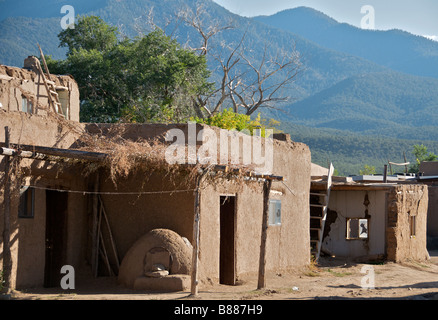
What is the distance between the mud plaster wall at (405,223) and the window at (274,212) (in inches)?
203

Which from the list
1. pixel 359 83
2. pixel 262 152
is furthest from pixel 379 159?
pixel 262 152

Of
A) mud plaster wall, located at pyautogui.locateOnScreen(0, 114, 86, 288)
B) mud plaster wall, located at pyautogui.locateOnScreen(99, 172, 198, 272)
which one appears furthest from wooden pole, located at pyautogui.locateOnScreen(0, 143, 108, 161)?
mud plaster wall, located at pyautogui.locateOnScreen(99, 172, 198, 272)

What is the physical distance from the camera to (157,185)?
45.9ft

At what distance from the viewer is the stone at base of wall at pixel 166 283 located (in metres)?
12.7

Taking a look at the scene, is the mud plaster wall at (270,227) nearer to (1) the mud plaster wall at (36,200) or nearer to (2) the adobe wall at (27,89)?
(1) the mud plaster wall at (36,200)

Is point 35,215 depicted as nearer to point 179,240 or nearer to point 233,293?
point 179,240

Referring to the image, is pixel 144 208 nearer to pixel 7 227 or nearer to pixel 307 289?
pixel 7 227

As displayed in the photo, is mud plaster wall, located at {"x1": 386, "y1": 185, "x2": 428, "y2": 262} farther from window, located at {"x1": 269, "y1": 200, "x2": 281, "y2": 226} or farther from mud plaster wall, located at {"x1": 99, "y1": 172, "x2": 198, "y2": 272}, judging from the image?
mud plaster wall, located at {"x1": 99, "y1": 172, "x2": 198, "y2": 272}

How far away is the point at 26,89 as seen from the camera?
17734mm

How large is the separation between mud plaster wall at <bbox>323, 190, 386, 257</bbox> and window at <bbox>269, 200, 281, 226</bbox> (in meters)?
5.40

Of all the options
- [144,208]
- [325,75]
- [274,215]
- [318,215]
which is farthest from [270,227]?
[325,75]

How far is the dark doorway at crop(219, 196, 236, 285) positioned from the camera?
15203 mm

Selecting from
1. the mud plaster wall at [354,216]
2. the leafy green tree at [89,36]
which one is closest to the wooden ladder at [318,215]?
the mud plaster wall at [354,216]

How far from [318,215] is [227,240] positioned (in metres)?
6.86
